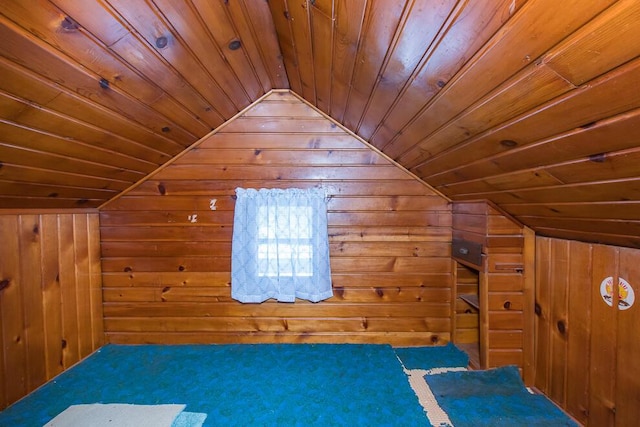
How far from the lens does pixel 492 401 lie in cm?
163

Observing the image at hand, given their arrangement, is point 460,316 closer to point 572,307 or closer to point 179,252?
point 572,307

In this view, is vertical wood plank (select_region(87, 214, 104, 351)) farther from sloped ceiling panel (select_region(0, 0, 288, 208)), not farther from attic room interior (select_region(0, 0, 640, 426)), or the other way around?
sloped ceiling panel (select_region(0, 0, 288, 208))

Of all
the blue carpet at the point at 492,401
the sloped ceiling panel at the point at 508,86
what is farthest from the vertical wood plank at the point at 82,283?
the blue carpet at the point at 492,401

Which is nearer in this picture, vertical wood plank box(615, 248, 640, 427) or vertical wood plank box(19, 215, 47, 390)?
vertical wood plank box(615, 248, 640, 427)

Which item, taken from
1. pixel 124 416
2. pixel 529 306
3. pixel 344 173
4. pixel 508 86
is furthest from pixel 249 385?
pixel 508 86

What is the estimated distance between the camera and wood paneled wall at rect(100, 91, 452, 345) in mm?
2199

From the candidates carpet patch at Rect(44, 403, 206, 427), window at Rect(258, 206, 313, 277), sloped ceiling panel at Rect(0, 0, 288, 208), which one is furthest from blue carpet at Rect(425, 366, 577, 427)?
sloped ceiling panel at Rect(0, 0, 288, 208)

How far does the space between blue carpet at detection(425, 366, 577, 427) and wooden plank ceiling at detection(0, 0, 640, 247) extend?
37.1 inches

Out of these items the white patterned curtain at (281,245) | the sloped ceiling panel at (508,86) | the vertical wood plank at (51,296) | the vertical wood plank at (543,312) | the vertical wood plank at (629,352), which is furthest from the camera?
the white patterned curtain at (281,245)

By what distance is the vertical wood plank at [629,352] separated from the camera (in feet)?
4.05

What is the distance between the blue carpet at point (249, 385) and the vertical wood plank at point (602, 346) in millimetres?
808

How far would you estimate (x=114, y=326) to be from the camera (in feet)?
7.54

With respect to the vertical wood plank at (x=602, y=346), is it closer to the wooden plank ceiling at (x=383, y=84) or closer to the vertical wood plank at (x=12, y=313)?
the wooden plank ceiling at (x=383, y=84)

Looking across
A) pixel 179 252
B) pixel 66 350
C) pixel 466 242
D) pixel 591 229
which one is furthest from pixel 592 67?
pixel 66 350
